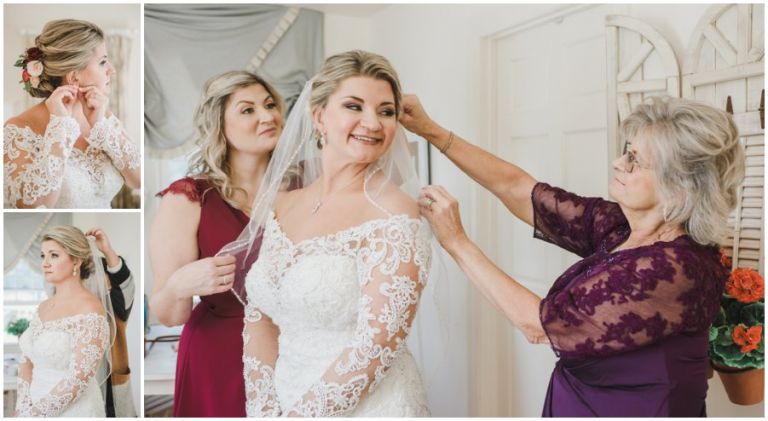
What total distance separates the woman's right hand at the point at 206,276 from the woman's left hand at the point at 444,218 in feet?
1.95

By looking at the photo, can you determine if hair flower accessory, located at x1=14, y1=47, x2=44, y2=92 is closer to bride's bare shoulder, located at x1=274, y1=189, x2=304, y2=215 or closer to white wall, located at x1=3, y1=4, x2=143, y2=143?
white wall, located at x1=3, y1=4, x2=143, y2=143

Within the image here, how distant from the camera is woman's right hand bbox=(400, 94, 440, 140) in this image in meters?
2.02

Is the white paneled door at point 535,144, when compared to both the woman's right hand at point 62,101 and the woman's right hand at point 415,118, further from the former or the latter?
the woman's right hand at point 62,101

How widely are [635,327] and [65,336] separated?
5.55 feet

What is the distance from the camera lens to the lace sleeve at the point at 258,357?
74.4 inches

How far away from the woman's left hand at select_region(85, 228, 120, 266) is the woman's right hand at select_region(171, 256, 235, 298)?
0.99 feet

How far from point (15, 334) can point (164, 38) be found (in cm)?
202

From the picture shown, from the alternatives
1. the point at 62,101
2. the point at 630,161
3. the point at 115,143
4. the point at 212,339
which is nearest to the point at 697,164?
the point at 630,161

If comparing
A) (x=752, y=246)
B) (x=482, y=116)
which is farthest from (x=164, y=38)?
(x=752, y=246)

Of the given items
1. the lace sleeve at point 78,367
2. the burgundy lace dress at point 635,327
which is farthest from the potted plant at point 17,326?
the burgundy lace dress at point 635,327

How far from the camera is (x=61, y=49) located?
212 centimetres

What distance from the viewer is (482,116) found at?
306 centimetres

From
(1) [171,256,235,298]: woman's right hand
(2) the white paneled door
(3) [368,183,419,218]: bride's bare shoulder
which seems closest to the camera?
(3) [368,183,419,218]: bride's bare shoulder

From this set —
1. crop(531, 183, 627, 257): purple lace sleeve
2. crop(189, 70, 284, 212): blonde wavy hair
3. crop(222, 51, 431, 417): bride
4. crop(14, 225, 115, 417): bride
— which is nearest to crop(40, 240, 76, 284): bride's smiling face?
crop(14, 225, 115, 417): bride
